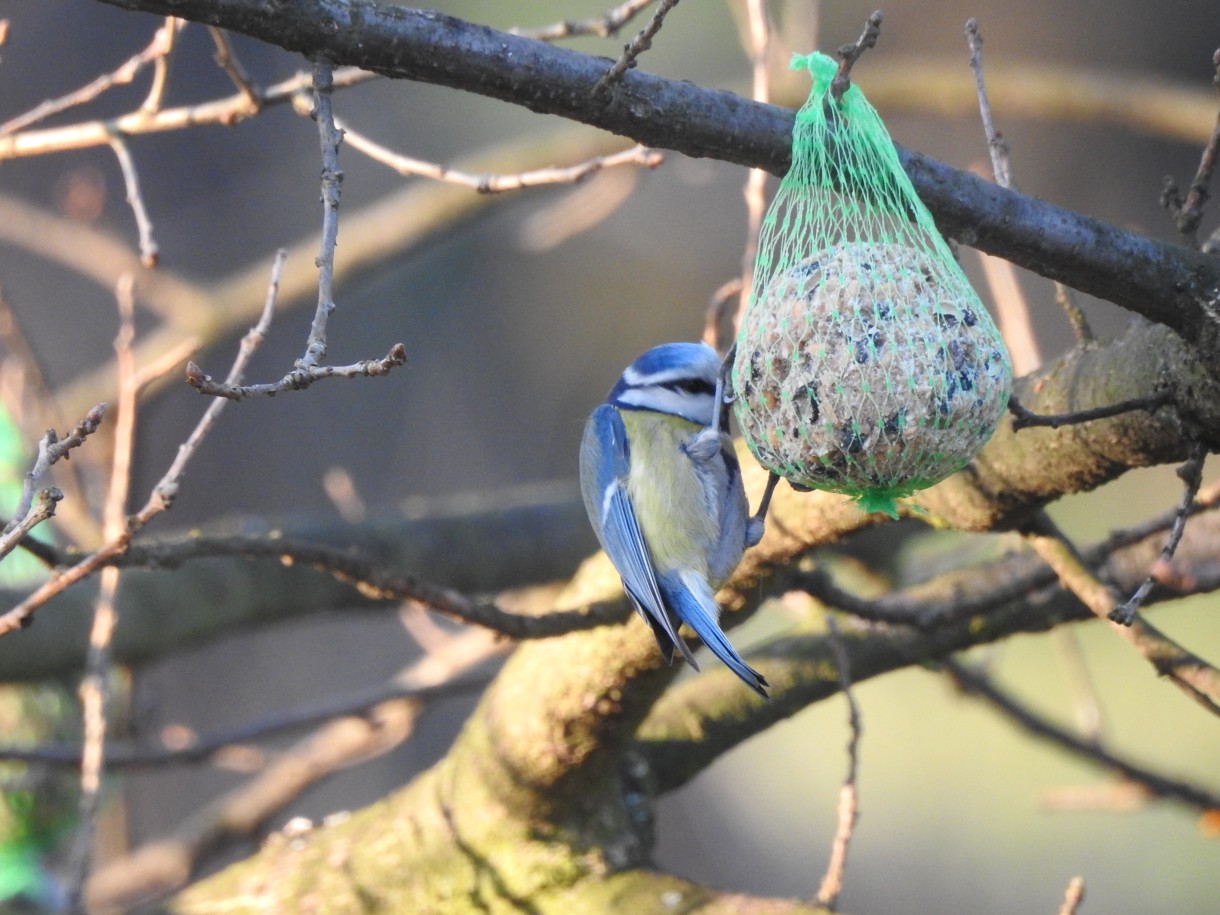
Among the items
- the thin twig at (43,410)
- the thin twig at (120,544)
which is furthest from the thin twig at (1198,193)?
the thin twig at (43,410)

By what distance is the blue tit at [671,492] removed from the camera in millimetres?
1686

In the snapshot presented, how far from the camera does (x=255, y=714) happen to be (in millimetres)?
5898

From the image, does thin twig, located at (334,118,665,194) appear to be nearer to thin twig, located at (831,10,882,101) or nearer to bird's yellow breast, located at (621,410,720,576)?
thin twig, located at (831,10,882,101)

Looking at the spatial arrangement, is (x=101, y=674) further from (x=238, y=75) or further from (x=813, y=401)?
(x=813, y=401)

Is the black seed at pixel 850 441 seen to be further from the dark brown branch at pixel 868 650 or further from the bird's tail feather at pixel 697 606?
the dark brown branch at pixel 868 650

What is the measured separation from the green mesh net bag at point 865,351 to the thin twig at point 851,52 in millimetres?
34

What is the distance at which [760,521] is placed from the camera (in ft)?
5.50

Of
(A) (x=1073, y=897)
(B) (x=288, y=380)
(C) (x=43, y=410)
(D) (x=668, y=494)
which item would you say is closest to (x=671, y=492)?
(D) (x=668, y=494)

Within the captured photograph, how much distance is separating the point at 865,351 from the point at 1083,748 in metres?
1.24

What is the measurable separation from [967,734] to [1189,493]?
407cm

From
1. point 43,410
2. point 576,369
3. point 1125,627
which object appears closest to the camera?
point 1125,627

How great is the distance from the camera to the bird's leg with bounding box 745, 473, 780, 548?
5.49 feet

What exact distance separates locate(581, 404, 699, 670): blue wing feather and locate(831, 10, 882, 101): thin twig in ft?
2.24

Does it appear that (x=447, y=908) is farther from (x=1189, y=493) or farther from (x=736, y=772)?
(x=736, y=772)
